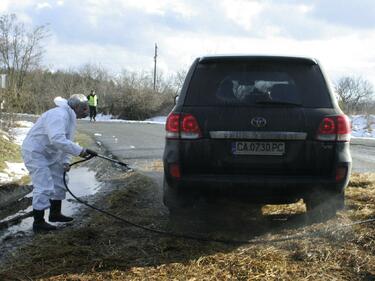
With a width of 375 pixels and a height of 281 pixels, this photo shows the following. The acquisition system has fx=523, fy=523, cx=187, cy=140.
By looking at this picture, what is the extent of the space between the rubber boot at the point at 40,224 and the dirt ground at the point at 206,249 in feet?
0.49

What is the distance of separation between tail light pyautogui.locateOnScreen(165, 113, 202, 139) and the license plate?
37 centimetres

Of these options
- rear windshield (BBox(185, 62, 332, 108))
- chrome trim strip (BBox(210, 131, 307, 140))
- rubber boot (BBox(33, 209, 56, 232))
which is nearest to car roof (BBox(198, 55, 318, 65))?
rear windshield (BBox(185, 62, 332, 108))

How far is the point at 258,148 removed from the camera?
483 cm

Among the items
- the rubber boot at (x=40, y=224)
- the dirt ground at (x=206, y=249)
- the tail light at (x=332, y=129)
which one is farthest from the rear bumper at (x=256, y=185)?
the rubber boot at (x=40, y=224)

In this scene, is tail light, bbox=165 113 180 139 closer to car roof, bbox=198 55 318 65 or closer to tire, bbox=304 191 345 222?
car roof, bbox=198 55 318 65

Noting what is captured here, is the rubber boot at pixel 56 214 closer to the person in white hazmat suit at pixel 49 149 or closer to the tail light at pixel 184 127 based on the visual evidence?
the person in white hazmat suit at pixel 49 149

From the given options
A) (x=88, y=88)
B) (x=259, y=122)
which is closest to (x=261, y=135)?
(x=259, y=122)

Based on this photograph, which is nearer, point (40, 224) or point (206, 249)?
point (206, 249)

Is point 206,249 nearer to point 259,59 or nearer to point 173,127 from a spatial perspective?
point 173,127

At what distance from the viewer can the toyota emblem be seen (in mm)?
4828

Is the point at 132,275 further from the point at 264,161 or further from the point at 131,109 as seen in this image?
the point at 131,109

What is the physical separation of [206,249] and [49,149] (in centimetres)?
215

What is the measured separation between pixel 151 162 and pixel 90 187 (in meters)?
2.95

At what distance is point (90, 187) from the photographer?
329 inches
